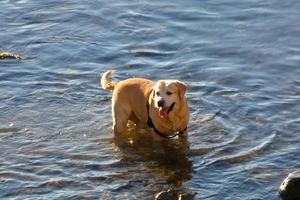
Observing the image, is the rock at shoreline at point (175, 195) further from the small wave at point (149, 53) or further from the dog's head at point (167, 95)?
the small wave at point (149, 53)

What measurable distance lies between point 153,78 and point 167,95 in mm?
2862

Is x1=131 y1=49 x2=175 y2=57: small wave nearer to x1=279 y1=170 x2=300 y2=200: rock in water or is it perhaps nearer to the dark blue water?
the dark blue water

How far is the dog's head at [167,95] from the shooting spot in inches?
355

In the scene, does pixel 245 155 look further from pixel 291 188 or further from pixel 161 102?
pixel 291 188

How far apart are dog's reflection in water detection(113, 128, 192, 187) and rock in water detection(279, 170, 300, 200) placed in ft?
3.97

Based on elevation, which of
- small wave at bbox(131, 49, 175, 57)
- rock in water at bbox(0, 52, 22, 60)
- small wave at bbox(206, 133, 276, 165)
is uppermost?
rock in water at bbox(0, 52, 22, 60)

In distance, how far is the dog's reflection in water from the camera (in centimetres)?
883

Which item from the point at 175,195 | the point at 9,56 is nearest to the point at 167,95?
the point at 175,195

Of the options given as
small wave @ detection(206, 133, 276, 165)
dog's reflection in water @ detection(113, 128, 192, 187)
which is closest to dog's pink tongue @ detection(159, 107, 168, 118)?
dog's reflection in water @ detection(113, 128, 192, 187)

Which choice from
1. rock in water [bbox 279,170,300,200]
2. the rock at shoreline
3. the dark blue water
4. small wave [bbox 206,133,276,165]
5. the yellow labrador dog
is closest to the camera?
rock in water [bbox 279,170,300,200]

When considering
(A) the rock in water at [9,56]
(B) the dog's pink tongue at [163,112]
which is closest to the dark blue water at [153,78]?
(A) the rock in water at [9,56]

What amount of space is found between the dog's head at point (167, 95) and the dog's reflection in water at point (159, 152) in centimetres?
55

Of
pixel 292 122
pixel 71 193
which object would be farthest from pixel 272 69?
pixel 71 193

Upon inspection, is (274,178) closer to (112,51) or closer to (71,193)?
(71,193)
